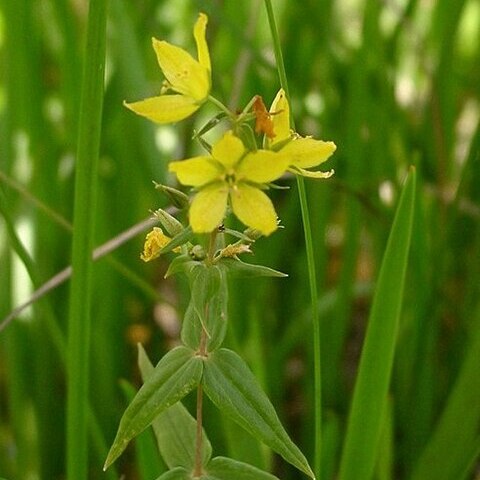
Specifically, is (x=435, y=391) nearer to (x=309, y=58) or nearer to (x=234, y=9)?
(x=309, y=58)

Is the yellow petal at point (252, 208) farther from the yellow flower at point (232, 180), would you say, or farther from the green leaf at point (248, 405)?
the green leaf at point (248, 405)

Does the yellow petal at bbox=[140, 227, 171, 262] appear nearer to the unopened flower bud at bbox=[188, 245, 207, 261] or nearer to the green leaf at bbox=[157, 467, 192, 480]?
the unopened flower bud at bbox=[188, 245, 207, 261]

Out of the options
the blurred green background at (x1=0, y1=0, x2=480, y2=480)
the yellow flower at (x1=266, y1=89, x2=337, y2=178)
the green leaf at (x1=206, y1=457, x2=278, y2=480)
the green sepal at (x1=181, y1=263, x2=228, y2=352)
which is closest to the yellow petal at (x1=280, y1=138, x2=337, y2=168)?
the yellow flower at (x1=266, y1=89, x2=337, y2=178)

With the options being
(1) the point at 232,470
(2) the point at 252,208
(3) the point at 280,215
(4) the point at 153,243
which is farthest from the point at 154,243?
(3) the point at 280,215

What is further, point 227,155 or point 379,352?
point 379,352

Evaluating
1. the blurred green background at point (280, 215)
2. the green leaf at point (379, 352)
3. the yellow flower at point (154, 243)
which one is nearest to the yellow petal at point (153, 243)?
the yellow flower at point (154, 243)

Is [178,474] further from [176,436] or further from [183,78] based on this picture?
[183,78]
